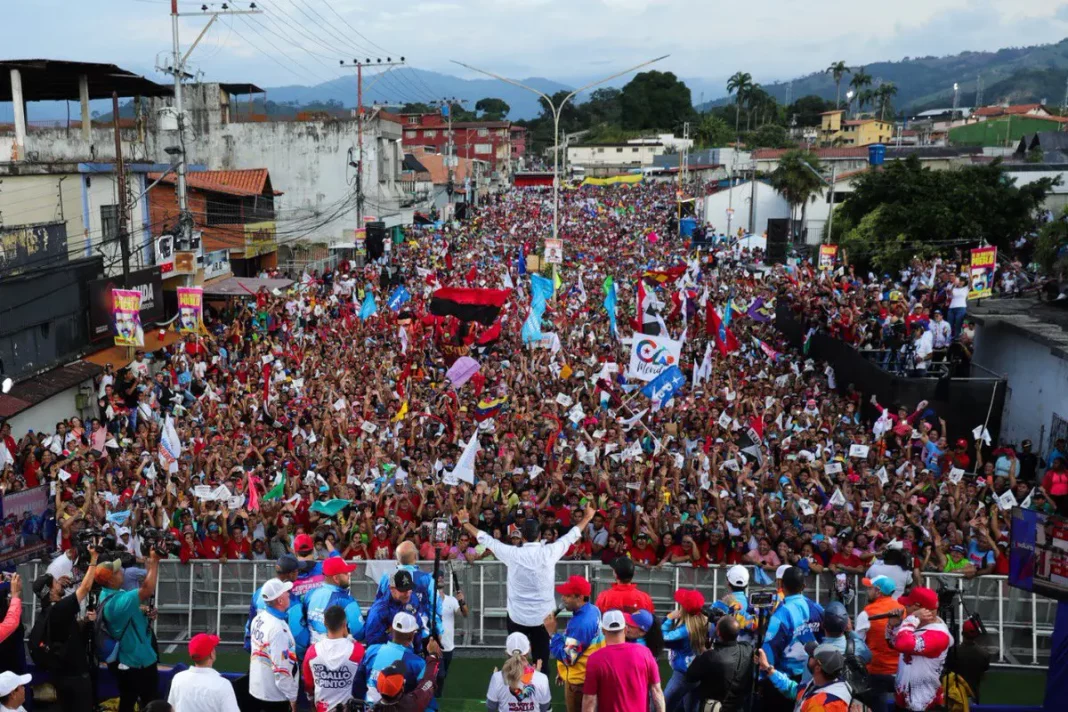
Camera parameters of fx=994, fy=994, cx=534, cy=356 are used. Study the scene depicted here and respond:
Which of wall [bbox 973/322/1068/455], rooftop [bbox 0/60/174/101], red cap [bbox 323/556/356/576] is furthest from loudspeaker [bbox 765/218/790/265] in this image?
red cap [bbox 323/556/356/576]

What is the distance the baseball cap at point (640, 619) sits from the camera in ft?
20.5

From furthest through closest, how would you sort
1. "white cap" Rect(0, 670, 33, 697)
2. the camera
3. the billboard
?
the billboard
the camera
"white cap" Rect(0, 670, 33, 697)

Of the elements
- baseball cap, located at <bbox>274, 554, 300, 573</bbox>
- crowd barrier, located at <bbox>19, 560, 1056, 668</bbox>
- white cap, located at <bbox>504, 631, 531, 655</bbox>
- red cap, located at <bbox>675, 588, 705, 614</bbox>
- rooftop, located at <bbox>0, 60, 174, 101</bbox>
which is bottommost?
crowd barrier, located at <bbox>19, 560, 1056, 668</bbox>

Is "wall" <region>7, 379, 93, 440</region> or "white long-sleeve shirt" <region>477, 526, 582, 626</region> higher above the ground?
"white long-sleeve shirt" <region>477, 526, 582, 626</region>

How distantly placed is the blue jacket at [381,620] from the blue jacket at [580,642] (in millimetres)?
→ 988

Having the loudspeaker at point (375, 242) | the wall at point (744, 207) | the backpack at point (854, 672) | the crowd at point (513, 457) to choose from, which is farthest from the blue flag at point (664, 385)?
the wall at point (744, 207)

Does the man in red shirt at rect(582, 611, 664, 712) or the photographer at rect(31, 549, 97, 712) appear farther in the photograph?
the photographer at rect(31, 549, 97, 712)

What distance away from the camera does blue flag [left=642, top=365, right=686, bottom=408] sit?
48.4ft

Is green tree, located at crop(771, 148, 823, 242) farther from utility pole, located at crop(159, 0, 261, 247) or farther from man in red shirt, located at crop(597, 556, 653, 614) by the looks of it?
man in red shirt, located at crop(597, 556, 653, 614)

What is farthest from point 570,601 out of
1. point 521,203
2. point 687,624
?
point 521,203

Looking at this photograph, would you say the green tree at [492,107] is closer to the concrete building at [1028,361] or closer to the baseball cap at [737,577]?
the concrete building at [1028,361]

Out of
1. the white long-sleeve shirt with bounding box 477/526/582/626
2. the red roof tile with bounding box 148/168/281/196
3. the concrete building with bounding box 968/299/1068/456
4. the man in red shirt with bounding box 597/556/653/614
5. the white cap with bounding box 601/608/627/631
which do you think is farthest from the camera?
the red roof tile with bounding box 148/168/281/196

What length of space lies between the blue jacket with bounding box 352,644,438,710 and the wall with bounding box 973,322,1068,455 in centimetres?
1223

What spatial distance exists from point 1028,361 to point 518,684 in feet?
43.5
